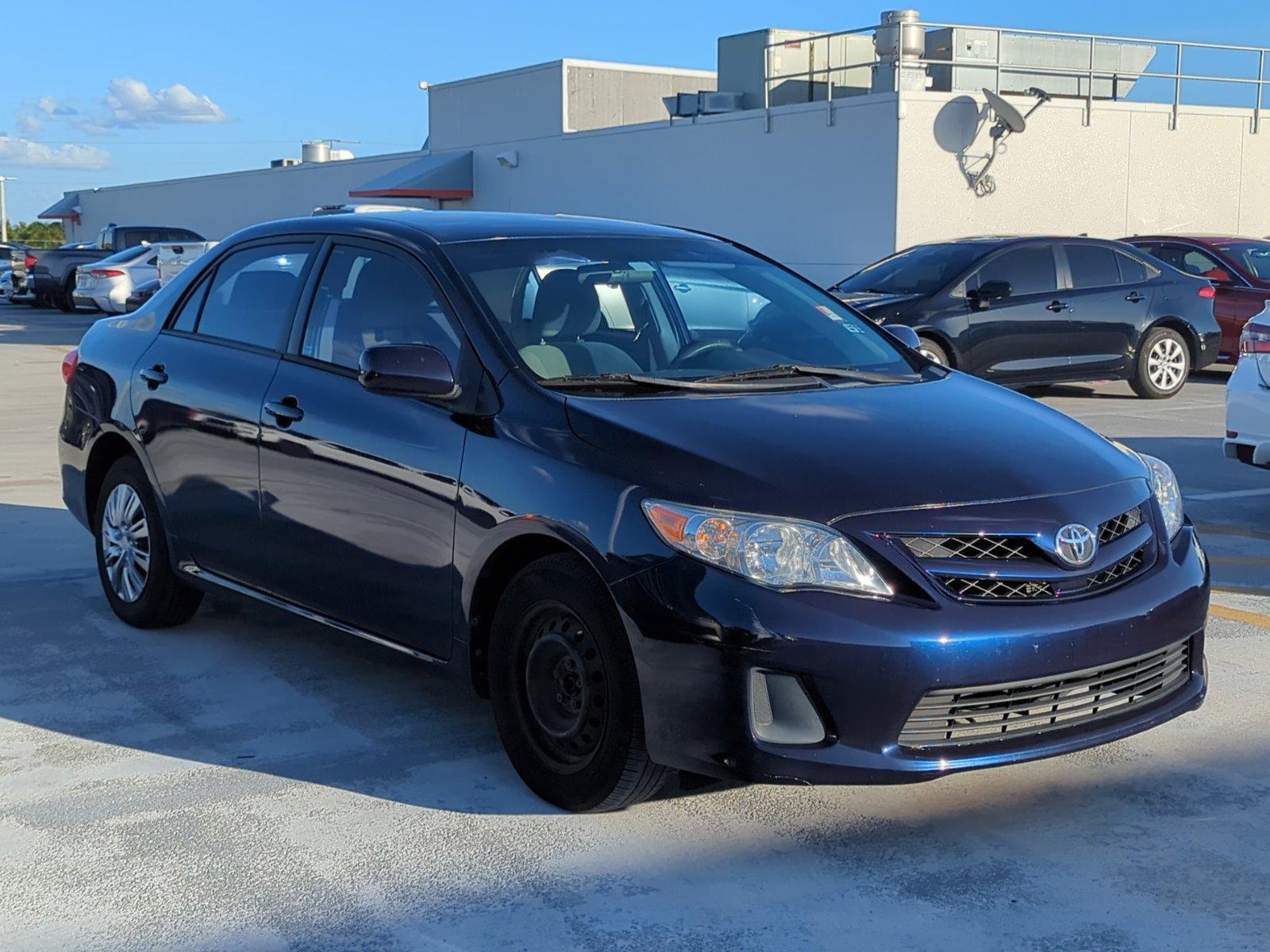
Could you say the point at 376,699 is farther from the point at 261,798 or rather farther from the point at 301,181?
the point at 301,181

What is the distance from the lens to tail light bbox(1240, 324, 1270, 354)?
7.88 m

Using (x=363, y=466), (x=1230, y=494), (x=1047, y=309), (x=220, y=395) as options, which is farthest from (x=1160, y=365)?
(x=363, y=466)

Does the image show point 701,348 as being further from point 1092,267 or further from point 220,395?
point 1092,267

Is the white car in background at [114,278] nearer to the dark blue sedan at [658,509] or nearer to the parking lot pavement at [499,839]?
the dark blue sedan at [658,509]

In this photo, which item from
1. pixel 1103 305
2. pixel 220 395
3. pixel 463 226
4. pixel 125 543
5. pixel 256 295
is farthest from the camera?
pixel 1103 305

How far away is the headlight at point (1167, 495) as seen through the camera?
4.39 metres

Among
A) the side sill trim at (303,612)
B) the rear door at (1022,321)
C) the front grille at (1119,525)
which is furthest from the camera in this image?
the rear door at (1022,321)

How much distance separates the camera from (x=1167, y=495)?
4.49 meters

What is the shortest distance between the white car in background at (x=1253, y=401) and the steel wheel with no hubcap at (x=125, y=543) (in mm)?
5283

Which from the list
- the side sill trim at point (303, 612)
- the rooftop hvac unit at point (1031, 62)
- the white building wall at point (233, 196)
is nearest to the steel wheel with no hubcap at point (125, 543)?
the side sill trim at point (303, 612)

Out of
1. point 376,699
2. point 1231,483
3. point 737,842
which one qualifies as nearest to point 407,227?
point 376,699

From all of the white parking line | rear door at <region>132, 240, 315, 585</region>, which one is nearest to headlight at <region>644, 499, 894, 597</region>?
rear door at <region>132, 240, 315, 585</region>

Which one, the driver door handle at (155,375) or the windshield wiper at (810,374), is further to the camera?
the driver door handle at (155,375)

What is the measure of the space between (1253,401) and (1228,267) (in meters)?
9.79
